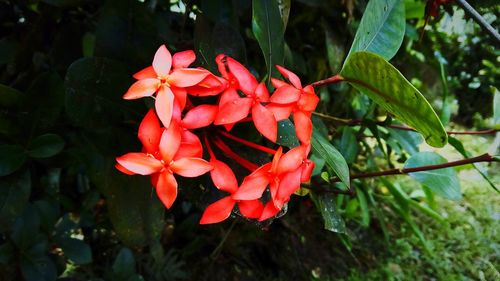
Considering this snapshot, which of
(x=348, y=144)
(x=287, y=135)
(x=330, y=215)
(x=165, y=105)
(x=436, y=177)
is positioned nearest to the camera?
(x=165, y=105)

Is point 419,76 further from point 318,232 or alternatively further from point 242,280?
point 242,280

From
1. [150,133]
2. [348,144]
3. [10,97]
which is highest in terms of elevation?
[150,133]

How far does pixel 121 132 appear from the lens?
70 cm

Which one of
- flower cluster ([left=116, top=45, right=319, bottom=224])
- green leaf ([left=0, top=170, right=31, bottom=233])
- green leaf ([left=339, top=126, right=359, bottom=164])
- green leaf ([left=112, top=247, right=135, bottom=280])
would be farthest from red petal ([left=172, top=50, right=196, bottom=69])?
green leaf ([left=112, top=247, right=135, bottom=280])

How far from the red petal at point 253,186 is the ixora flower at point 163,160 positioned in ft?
0.12

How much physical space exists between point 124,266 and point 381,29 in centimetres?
74

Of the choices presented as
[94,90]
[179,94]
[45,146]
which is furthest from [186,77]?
[45,146]

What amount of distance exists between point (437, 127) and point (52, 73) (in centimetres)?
59

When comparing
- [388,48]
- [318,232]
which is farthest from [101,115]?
[318,232]

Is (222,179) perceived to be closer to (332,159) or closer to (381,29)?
(332,159)

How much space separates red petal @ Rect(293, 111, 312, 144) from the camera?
0.45 m

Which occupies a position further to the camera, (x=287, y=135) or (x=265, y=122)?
(x=287, y=135)

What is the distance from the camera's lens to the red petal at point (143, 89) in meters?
0.44

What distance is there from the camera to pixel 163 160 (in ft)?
1.42
